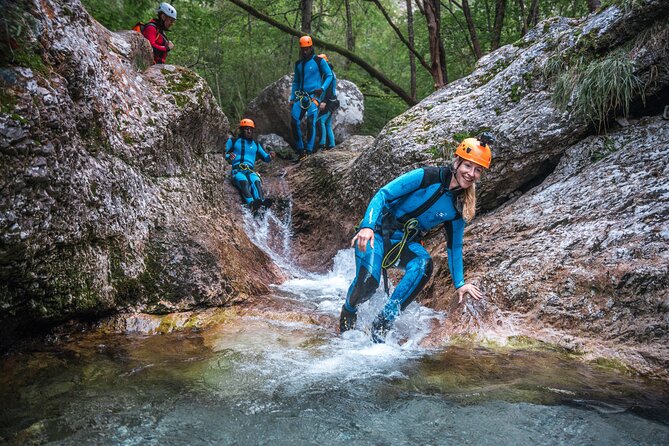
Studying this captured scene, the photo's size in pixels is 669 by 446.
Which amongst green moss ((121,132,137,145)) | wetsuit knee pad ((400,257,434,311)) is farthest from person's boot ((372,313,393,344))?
green moss ((121,132,137,145))

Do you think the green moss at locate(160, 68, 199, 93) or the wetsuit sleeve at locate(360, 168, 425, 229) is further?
the green moss at locate(160, 68, 199, 93)

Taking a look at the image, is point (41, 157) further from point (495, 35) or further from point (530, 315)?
point (495, 35)

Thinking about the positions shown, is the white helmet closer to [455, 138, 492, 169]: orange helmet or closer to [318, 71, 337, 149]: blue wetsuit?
[318, 71, 337, 149]: blue wetsuit

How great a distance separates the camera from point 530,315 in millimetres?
4773

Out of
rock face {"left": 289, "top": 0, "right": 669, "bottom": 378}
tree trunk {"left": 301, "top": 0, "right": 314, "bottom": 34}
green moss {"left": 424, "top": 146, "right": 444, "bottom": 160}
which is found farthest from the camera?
tree trunk {"left": 301, "top": 0, "right": 314, "bottom": 34}

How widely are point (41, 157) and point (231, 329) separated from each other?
7.51 feet

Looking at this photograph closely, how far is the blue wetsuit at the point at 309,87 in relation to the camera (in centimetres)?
1135

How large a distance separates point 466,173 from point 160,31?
661cm

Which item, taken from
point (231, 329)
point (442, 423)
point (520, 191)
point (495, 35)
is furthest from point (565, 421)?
point (495, 35)

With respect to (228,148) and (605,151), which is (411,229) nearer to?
(605,151)

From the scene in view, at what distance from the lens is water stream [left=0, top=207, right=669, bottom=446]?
303cm

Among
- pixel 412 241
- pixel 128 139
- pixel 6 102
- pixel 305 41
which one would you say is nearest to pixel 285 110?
pixel 305 41

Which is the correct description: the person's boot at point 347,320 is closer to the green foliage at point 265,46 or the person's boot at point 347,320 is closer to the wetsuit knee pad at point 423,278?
the wetsuit knee pad at point 423,278

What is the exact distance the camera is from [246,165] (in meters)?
10.3
